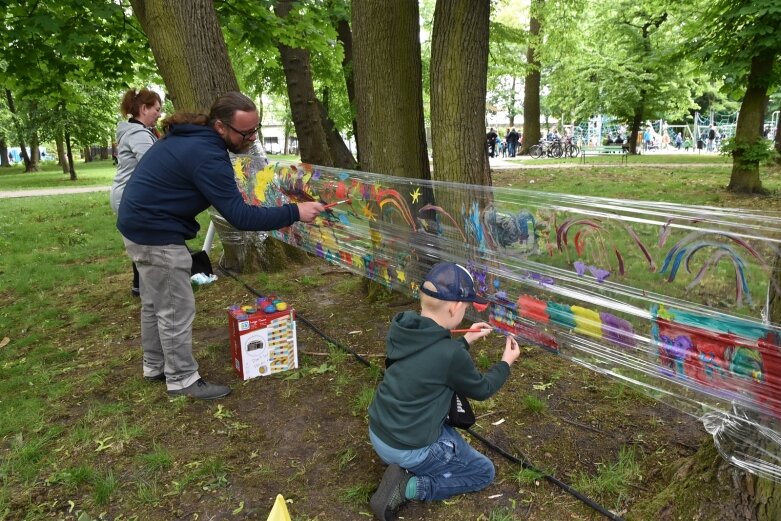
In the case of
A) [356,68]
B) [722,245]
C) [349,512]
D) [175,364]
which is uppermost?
[356,68]

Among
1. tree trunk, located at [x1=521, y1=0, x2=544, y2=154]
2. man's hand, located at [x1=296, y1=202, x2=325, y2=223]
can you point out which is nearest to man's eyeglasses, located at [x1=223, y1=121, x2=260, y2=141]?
man's hand, located at [x1=296, y1=202, x2=325, y2=223]

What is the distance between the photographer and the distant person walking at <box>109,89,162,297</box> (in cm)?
389

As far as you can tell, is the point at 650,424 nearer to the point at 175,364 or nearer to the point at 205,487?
the point at 205,487

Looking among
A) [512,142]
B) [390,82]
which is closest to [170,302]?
[390,82]

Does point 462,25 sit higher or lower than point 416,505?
higher

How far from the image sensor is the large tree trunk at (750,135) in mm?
9281

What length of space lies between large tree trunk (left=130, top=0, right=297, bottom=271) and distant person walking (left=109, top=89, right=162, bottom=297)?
1175 millimetres

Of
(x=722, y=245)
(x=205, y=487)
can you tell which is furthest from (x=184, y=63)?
(x=722, y=245)

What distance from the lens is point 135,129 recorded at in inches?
154

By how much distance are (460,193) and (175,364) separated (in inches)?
77.4

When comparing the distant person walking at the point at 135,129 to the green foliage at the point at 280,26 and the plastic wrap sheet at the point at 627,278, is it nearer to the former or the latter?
the plastic wrap sheet at the point at 627,278

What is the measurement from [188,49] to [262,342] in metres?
3.11

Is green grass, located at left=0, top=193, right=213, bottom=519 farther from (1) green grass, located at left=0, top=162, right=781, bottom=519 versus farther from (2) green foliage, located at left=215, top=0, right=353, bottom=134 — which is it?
(2) green foliage, located at left=215, top=0, right=353, bottom=134

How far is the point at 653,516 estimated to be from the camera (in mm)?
2055
